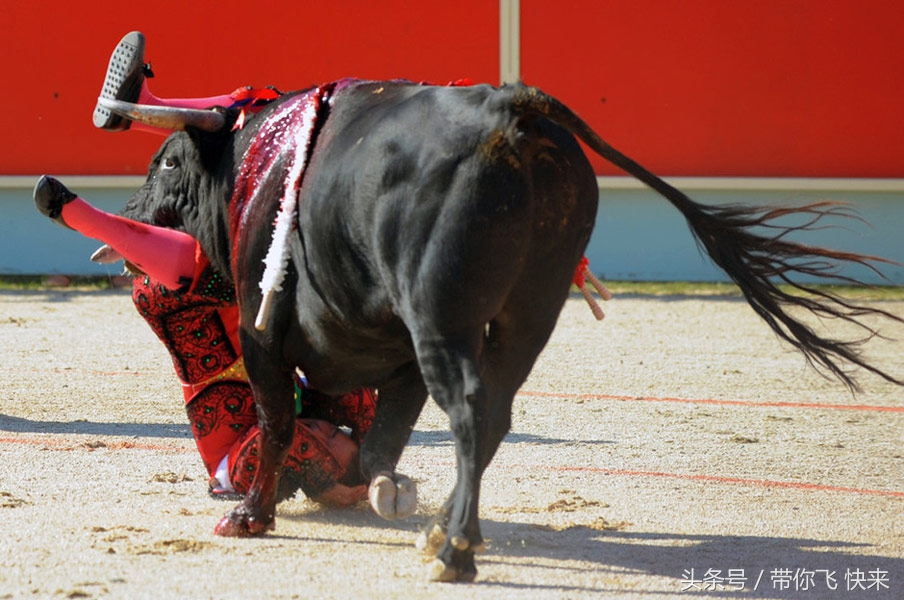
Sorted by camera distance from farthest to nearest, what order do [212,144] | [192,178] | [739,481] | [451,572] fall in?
[739,481]
[192,178]
[212,144]
[451,572]

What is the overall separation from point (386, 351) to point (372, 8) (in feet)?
26.3

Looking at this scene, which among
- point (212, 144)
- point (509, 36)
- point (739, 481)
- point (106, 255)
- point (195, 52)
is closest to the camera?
point (212, 144)

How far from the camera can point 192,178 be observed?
14.3 ft

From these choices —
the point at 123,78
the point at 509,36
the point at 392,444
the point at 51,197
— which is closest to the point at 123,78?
the point at 123,78

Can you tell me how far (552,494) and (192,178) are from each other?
1680 millimetres

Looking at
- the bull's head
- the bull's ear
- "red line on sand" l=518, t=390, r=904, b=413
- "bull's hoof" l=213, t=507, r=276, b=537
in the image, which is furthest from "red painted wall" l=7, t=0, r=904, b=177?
"bull's hoof" l=213, t=507, r=276, b=537

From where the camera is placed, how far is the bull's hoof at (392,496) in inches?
150

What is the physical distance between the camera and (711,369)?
7504mm

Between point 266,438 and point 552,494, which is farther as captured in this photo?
point 552,494

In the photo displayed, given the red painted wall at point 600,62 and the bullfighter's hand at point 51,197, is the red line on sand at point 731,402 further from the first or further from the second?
the red painted wall at point 600,62

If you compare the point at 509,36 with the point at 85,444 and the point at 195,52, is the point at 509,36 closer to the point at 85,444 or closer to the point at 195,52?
the point at 195,52

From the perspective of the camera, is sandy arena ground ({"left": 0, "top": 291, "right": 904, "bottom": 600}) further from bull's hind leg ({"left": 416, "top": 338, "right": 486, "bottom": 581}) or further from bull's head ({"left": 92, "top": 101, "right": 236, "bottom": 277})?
bull's head ({"left": 92, "top": 101, "right": 236, "bottom": 277})

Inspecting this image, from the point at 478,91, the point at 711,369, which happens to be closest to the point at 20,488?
the point at 478,91

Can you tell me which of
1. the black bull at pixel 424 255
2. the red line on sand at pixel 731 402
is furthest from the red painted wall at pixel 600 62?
the black bull at pixel 424 255
